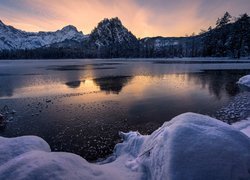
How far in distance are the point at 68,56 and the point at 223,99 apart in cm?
15302

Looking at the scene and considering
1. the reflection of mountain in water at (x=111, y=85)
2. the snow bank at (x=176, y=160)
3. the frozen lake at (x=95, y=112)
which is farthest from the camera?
the reflection of mountain in water at (x=111, y=85)

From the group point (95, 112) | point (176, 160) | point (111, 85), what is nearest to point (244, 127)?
point (176, 160)

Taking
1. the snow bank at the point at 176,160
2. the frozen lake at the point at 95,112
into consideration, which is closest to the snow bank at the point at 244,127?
the frozen lake at the point at 95,112

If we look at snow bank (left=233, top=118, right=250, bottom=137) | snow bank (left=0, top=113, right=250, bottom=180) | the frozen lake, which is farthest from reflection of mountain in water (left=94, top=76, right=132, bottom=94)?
snow bank (left=0, top=113, right=250, bottom=180)

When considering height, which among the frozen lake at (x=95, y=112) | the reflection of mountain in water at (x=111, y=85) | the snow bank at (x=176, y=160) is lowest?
the frozen lake at (x=95, y=112)

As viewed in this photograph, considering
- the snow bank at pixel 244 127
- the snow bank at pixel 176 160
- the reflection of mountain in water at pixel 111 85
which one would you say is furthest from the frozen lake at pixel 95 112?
the snow bank at pixel 176 160

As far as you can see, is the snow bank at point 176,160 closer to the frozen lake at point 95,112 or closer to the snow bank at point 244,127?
the frozen lake at point 95,112

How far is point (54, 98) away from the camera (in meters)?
17.4

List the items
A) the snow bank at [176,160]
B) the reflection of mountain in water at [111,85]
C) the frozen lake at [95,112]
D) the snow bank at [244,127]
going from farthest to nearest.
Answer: the reflection of mountain in water at [111,85] < the frozen lake at [95,112] < the snow bank at [244,127] < the snow bank at [176,160]

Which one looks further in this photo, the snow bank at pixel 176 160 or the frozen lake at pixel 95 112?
the frozen lake at pixel 95 112

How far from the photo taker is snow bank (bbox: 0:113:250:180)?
170 inches

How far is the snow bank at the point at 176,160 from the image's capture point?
431cm

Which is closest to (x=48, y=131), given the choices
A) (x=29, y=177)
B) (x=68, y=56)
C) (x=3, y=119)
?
(x=3, y=119)

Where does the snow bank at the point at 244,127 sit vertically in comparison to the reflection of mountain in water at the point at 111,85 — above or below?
below
